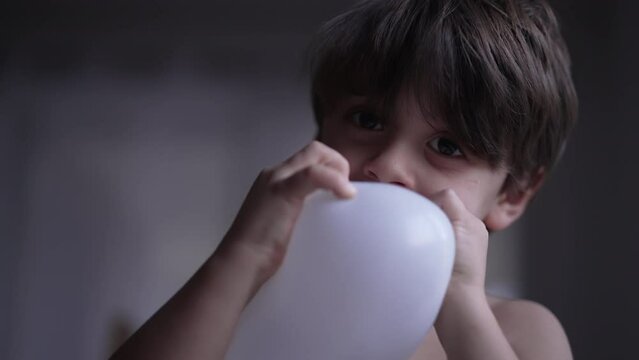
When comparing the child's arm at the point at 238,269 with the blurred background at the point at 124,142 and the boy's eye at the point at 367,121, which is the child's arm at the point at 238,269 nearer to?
the boy's eye at the point at 367,121

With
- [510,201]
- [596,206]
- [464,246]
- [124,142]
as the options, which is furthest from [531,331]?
[124,142]

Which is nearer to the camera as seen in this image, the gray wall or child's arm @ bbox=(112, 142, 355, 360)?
child's arm @ bbox=(112, 142, 355, 360)

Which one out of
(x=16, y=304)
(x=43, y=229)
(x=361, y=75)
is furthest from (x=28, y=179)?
(x=361, y=75)

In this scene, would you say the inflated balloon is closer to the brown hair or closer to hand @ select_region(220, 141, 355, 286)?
hand @ select_region(220, 141, 355, 286)

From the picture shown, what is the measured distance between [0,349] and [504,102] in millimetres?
896

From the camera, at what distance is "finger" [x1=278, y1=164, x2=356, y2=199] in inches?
18.2

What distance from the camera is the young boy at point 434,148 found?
50 cm

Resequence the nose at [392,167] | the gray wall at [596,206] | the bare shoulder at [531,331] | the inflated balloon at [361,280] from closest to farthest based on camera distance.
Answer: the inflated balloon at [361,280]
the nose at [392,167]
the bare shoulder at [531,331]
the gray wall at [596,206]

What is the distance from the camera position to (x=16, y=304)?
1145mm

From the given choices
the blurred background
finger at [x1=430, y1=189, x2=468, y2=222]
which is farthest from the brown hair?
the blurred background

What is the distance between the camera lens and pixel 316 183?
0.47m

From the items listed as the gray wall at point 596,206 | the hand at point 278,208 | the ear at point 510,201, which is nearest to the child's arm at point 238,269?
the hand at point 278,208

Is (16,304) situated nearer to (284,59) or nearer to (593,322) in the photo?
(284,59)

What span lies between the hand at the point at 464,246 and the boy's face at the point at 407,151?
0.06 meters
